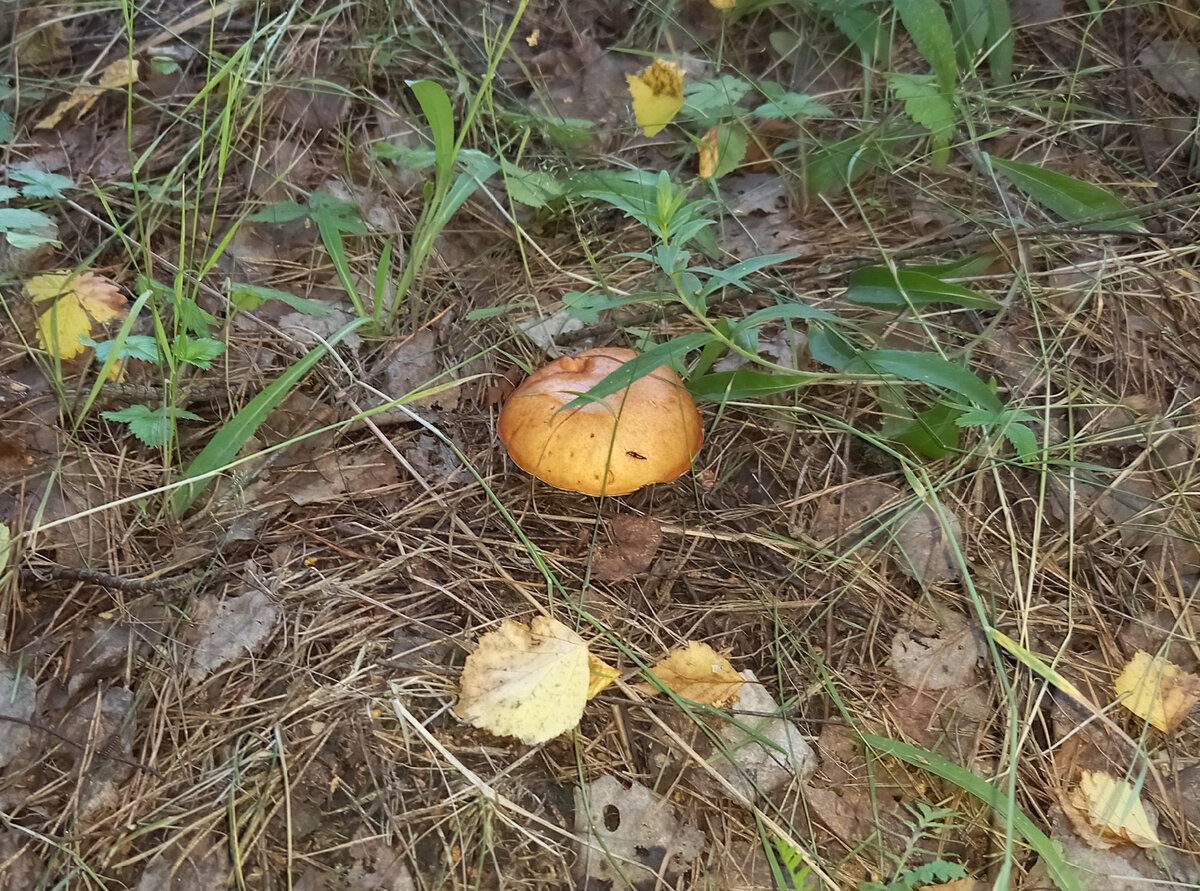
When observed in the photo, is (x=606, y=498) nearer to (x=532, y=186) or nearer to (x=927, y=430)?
(x=927, y=430)

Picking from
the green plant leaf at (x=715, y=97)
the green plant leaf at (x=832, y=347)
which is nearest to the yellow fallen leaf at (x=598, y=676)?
the green plant leaf at (x=832, y=347)

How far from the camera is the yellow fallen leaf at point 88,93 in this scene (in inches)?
95.8

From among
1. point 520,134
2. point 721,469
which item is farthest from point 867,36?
point 721,469

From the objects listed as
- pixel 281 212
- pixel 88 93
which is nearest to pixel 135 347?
pixel 281 212

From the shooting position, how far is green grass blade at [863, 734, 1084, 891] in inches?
55.4

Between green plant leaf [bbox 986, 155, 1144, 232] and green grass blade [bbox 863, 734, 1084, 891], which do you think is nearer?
green grass blade [bbox 863, 734, 1084, 891]

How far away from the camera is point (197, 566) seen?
1723mm

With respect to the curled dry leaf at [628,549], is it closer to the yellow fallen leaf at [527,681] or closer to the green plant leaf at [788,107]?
the yellow fallen leaf at [527,681]

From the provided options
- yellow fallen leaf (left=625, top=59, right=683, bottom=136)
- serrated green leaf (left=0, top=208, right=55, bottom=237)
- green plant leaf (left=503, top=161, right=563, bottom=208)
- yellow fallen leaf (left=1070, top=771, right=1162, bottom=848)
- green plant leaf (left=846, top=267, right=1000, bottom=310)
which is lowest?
yellow fallen leaf (left=1070, top=771, right=1162, bottom=848)

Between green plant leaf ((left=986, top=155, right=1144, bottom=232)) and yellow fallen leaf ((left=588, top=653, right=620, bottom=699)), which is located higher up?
green plant leaf ((left=986, top=155, right=1144, bottom=232))

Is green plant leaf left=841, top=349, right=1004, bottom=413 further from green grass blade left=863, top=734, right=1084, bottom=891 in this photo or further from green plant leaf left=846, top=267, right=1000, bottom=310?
green grass blade left=863, top=734, right=1084, bottom=891

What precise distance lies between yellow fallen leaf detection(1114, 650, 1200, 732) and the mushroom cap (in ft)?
3.67

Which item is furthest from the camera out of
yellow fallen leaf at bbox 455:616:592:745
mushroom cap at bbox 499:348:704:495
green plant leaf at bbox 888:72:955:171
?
green plant leaf at bbox 888:72:955:171

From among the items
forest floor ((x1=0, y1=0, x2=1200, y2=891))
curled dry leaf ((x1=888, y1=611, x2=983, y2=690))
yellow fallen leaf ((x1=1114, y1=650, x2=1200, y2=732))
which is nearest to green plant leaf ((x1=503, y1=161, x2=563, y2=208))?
forest floor ((x1=0, y1=0, x2=1200, y2=891))
